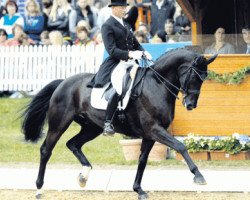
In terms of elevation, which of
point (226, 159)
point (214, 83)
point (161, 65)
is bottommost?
point (226, 159)

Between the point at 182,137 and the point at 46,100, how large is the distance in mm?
3642

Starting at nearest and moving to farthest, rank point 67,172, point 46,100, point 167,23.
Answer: point 46,100 → point 67,172 → point 167,23

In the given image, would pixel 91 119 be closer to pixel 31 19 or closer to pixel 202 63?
pixel 202 63

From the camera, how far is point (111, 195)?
553 inches

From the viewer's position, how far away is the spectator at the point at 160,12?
23.4 meters

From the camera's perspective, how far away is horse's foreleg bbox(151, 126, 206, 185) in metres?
12.5

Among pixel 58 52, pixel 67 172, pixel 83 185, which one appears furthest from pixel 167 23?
pixel 83 185

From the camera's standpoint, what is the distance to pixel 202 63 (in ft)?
42.8

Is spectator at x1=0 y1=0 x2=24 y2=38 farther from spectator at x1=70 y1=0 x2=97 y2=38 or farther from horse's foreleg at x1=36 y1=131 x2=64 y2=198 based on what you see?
horse's foreleg at x1=36 y1=131 x2=64 y2=198

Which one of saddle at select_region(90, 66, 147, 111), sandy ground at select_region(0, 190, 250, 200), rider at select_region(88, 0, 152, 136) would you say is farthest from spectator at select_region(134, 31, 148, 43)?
sandy ground at select_region(0, 190, 250, 200)

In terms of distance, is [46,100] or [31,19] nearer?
[46,100]

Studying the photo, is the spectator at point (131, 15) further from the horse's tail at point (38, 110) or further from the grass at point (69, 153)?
the horse's tail at point (38, 110)

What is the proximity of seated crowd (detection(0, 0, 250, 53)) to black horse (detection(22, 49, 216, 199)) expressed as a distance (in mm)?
7924

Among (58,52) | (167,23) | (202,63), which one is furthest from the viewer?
(58,52)
